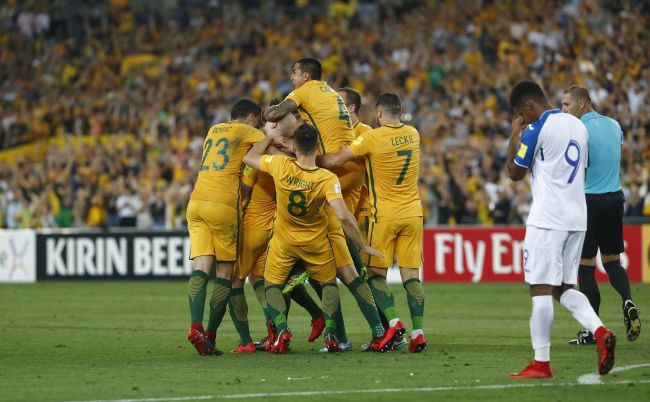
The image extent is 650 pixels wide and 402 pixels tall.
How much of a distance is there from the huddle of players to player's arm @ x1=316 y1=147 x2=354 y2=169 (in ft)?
0.04

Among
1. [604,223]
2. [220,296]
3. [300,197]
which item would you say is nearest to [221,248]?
[220,296]

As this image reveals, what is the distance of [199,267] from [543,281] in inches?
154

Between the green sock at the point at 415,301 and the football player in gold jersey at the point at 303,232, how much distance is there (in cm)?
33

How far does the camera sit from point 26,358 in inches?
450

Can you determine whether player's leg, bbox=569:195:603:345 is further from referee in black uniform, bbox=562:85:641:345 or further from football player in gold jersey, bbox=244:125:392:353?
football player in gold jersey, bbox=244:125:392:353

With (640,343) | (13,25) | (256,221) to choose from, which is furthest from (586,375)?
(13,25)

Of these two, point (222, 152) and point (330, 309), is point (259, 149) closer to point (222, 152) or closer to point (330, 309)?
point (222, 152)

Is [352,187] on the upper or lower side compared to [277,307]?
upper

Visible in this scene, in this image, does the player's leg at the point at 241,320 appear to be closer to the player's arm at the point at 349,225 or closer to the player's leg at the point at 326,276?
the player's leg at the point at 326,276

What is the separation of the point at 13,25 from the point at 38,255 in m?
13.8

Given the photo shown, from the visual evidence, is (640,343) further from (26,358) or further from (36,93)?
(36,93)

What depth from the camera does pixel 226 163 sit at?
39.1ft

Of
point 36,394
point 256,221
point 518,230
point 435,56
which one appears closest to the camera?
point 36,394

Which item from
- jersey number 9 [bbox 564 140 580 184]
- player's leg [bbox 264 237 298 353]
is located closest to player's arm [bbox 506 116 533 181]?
jersey number 9 [bbox 564 140 580 184]
